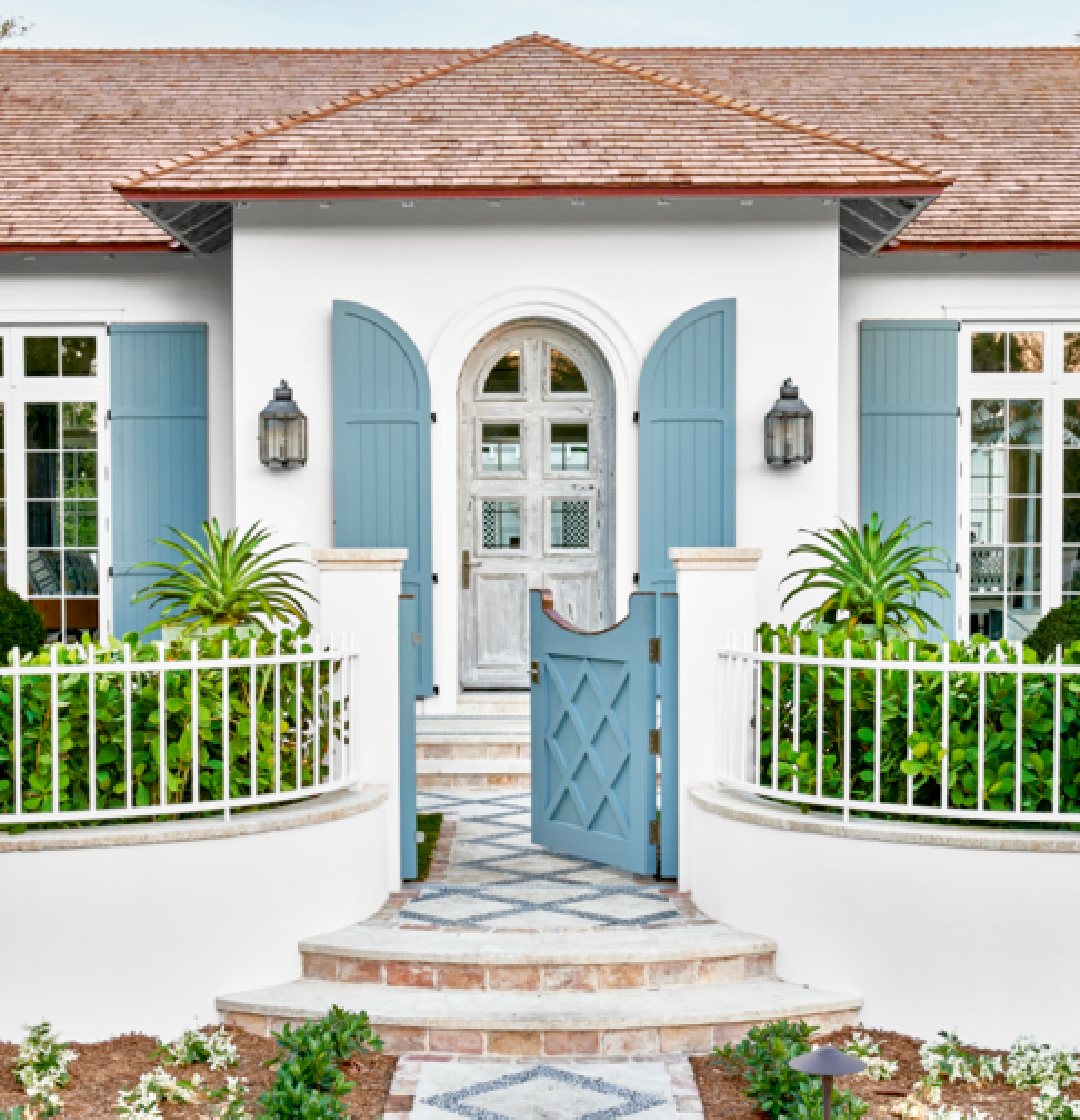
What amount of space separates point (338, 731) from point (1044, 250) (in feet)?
23.1

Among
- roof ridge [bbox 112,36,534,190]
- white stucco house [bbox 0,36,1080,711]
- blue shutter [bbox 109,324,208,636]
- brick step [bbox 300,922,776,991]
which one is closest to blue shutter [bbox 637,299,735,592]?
white stucco house [bbox 0,36,1080,711]

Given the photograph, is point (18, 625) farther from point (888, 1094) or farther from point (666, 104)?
point (888, 1094)

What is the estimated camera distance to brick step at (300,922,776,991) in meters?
5.59

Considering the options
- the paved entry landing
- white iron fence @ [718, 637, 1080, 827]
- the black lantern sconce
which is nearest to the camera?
white iron fence @ [718, 637, 1080, 827]

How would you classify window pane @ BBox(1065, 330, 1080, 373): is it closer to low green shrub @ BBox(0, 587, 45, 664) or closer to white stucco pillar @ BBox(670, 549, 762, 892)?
white stucco pillar @ BBox(670, 549, 762, 892)

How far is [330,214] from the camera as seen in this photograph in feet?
31.9

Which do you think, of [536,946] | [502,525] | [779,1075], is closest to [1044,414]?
[502,525]

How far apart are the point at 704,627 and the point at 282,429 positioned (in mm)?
4109

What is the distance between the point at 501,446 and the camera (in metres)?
10.3

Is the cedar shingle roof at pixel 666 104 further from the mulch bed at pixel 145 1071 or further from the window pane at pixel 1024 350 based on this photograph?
the mulch bed at pixel 145 1071

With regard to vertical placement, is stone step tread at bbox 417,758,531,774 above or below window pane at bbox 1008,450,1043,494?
below

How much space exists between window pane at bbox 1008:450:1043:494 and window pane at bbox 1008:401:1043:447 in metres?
0.10
